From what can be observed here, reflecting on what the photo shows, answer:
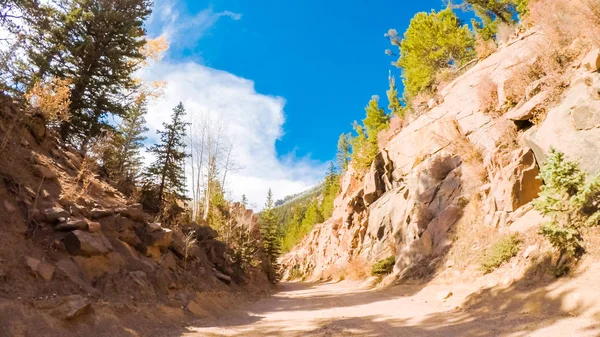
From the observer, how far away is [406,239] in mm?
21016

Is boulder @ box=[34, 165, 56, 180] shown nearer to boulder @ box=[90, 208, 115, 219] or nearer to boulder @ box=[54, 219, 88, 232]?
boulder @ box=[90, 208, 115, 219]

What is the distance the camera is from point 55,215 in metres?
8.33

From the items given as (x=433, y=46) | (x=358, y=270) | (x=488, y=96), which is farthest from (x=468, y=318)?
(x=433, y=46)

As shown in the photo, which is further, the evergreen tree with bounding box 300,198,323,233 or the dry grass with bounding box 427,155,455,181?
the evergreen tree with bounding box 300,198,323,233

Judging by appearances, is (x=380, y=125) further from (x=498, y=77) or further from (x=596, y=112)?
(x=596, y=112)

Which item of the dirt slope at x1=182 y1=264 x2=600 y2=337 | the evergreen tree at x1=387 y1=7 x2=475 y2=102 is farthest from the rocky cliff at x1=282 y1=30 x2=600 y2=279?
the evergreen tree at x1=387 y1=7 x2=475 y2=102

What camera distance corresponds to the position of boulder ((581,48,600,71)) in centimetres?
1138

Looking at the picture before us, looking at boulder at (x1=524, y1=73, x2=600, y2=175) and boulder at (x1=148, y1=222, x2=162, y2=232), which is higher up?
boulder at (x1=524, y1=73, x2=600, y2=175)

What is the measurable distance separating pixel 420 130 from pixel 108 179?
20.4 m

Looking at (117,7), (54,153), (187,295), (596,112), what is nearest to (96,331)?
(187,295)

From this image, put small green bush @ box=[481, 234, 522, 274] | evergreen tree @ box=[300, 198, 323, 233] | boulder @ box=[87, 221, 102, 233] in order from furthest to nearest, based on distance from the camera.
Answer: evergreen tree @ box=[300, 198, 323, 233] → small green bush @ box=[481, 234, 522, 274] → boulder @ box=[87, 221, 102, 233]

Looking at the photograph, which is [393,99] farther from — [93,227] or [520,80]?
[93,227]

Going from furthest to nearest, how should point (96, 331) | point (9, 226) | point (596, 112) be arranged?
point (596, 112) → point (9, 226) → point (96, 331)

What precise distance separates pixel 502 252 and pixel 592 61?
714 cm
